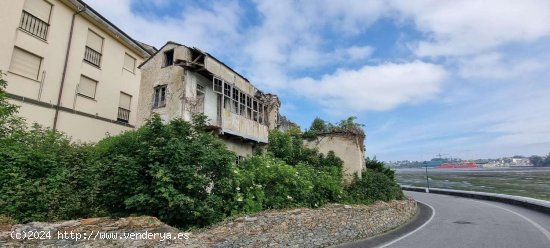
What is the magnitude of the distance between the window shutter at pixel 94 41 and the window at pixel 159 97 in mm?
6108

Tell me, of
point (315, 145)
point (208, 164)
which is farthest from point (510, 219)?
point (208, 164)

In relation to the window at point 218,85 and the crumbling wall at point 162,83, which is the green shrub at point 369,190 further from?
the crumbling wall at point 162,83

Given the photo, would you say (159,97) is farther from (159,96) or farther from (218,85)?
(218,85)

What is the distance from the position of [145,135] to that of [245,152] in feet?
28.3

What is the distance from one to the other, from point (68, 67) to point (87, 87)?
5.08 feet

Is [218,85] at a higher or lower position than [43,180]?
higher

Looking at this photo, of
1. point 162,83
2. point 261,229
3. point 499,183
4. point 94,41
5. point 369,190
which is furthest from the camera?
point 499,183

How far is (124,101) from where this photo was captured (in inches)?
794

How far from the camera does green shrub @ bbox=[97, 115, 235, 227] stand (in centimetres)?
825

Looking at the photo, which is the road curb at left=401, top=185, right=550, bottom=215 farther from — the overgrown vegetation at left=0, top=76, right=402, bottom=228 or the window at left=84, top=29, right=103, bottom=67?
the window at left=84, top=29, right=103, bottom=67

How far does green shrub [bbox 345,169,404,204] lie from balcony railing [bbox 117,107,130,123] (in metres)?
15.4

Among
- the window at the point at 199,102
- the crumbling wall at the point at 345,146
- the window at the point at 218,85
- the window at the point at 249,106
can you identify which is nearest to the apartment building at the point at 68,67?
the window at the point at 199,102

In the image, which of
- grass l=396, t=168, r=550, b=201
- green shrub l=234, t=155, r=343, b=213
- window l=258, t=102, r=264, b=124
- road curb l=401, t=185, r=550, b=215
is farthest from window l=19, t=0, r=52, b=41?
grass l=396, t=168, r=550, b=201

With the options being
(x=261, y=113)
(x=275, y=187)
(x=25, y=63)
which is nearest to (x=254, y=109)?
(x=261, y=113)
